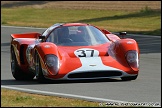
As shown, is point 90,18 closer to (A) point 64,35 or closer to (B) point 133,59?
(A) point 64,35

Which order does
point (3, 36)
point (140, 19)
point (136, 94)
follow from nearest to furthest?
point (136, 94) < point (3, 36) < point (140, 19)

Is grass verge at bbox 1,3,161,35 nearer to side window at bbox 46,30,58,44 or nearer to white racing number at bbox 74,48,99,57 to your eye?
side window at bbox 46,30,58,44

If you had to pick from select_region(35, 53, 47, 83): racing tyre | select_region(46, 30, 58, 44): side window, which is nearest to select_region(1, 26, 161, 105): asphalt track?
select_region(35, 53, 47, 83): racing tyre

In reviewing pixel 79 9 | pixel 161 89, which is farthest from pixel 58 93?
pixel 79 9

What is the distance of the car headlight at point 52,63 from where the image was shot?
42.7ft

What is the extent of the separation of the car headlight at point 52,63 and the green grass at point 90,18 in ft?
65.5

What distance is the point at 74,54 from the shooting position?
13320mm

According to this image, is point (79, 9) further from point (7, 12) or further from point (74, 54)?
point (74, 54)

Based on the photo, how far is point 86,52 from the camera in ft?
43.6

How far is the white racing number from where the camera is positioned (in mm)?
13250

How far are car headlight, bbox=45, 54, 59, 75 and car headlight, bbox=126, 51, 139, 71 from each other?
1.37 meters

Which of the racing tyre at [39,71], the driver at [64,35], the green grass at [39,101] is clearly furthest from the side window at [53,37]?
the green grass at [39,101]

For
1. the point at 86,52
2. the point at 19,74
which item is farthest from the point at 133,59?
the point at 19,74

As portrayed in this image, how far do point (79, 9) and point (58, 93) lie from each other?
38536mm
